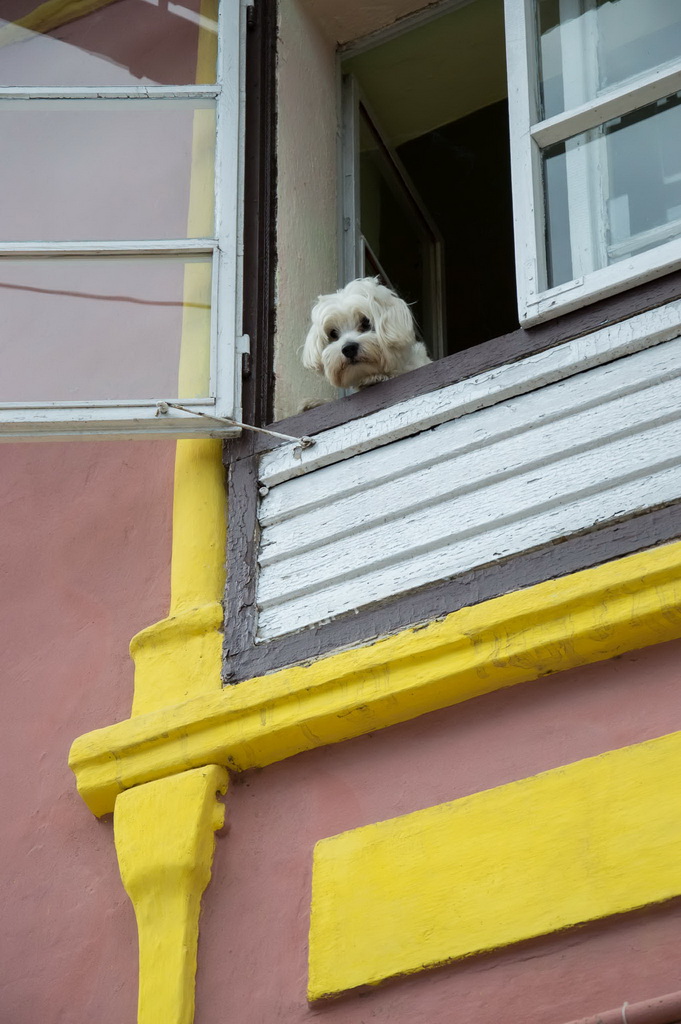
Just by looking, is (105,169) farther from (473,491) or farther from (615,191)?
(473,491)

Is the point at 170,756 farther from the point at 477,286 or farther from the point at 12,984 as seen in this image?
the point at 477,286

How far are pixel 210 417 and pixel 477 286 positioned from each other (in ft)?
10.5

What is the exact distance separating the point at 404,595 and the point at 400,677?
23 centimetres

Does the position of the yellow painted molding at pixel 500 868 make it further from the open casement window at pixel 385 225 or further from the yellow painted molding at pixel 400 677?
the open casement window at pixel 385 225

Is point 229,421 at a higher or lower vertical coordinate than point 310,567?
higher

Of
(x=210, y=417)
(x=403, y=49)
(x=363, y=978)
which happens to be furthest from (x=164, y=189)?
(x=363, y=978)

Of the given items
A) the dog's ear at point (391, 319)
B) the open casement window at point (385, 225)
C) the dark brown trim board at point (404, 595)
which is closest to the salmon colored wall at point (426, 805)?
the dark brown trim board at point (404, 595)

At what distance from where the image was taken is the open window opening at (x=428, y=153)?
5352 mm

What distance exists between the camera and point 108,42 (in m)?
5.05

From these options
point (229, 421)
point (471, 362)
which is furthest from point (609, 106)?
point (229, 421)

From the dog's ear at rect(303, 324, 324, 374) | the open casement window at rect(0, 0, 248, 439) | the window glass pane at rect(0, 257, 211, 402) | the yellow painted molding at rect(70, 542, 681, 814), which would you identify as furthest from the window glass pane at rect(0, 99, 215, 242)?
the yellow painted molding at rect(70, 542, 681, 814)

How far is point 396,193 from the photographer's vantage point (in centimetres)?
579

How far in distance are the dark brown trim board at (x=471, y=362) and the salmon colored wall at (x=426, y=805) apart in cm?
88

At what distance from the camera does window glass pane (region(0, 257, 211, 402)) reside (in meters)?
4.24
